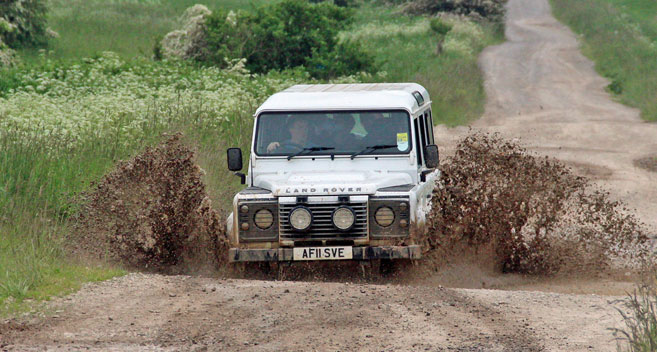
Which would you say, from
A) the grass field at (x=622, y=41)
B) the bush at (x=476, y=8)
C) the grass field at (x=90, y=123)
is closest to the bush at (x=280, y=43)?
the grass field at (x=90, y=123)

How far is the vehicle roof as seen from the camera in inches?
378

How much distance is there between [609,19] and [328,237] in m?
45.7

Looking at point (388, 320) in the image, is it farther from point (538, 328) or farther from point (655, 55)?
point (655, 55)

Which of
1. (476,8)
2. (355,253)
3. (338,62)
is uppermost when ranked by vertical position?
(476,8)

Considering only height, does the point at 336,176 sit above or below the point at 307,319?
above

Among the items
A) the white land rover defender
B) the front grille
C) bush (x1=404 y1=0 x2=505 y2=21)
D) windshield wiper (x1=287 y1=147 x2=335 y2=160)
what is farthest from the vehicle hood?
bush (x1=404 y1=0 x2=505 y2=21)

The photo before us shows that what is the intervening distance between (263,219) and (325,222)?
577 millimetres

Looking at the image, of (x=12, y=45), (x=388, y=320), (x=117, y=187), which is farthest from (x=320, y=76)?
(x=388, y=320)

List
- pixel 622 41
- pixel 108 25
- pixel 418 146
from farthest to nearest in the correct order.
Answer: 1. pixel 622 41
2. pixel 108 25
3. pixel 418 146

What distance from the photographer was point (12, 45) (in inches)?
1205

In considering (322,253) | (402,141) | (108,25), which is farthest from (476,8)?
(322,253)

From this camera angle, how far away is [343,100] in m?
9.76

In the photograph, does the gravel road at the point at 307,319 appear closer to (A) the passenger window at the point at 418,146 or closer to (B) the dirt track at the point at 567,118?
(A) the passenger window at the point at 418,146

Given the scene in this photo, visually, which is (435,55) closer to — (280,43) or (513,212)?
(280,43)
